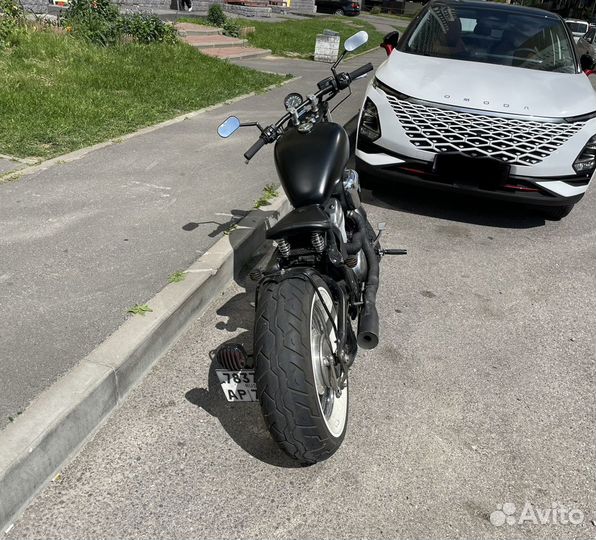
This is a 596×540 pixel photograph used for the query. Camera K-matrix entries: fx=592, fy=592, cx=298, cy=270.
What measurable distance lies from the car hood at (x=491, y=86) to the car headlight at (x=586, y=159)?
289 millimetres

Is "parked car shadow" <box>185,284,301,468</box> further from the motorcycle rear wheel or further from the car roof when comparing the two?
the car roof

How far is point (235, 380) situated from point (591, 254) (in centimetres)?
394

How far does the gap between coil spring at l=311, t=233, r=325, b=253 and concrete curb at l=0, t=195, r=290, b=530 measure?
42.3 inches

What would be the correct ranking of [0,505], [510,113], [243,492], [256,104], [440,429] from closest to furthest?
[0,505]
[243,492]
[440,429]
[510,113]
[256,104]

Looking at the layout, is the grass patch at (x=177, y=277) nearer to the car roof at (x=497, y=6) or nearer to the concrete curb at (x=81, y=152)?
the concrete curb at (x=81, y=152)

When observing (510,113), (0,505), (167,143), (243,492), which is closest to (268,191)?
(167,143)

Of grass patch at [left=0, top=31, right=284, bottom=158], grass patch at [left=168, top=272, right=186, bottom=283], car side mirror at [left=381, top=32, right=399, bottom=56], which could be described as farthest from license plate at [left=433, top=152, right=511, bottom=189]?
grass patch at [left=0, top=31, right=284, bottom=158]

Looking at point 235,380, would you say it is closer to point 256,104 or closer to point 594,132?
point 594,132

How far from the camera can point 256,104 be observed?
29.4 ft

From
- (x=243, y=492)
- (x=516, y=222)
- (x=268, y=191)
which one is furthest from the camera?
(x=516, y=222)

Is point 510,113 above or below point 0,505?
above

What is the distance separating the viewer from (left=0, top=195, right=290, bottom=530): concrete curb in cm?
229

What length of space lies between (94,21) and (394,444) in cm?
1066

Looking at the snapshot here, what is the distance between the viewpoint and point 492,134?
16.4ft
